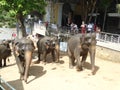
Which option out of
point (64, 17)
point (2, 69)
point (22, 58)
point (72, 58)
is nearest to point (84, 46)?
point (72, 58)

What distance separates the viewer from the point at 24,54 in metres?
15.4

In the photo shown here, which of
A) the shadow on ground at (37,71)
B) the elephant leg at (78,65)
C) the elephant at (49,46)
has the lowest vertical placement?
the shadow on ground at (37,71)

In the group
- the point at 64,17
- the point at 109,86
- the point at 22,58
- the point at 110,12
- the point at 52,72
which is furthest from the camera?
the point at 64,17

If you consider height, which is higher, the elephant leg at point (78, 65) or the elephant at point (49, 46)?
the elephant at point (49, 46)

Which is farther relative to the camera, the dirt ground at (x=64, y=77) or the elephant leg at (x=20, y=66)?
the elephant leg at (x=20, y=66)

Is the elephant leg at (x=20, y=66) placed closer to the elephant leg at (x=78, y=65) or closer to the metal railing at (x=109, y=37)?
the elephant leg at (x=78, y=65)

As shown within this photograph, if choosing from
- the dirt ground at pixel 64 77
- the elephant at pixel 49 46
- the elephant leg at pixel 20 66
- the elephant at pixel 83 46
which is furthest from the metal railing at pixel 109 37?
the elephant leg at pixel 20 66

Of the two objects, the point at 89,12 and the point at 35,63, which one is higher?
the point at 89,12

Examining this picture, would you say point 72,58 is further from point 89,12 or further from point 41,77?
point 89,12

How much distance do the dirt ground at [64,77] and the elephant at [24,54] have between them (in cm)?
50

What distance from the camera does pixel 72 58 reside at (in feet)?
60.9

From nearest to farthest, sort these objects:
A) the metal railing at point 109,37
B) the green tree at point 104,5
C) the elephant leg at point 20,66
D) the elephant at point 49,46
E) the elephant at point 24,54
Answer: the elephant at point 24,54
the elephant leg at point 20,66
the elephant at point 49,46
the metal railing at point 109,37
the green tree at point 104,5

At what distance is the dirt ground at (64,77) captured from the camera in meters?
14.8

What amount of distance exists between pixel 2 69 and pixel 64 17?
53.0 feet
